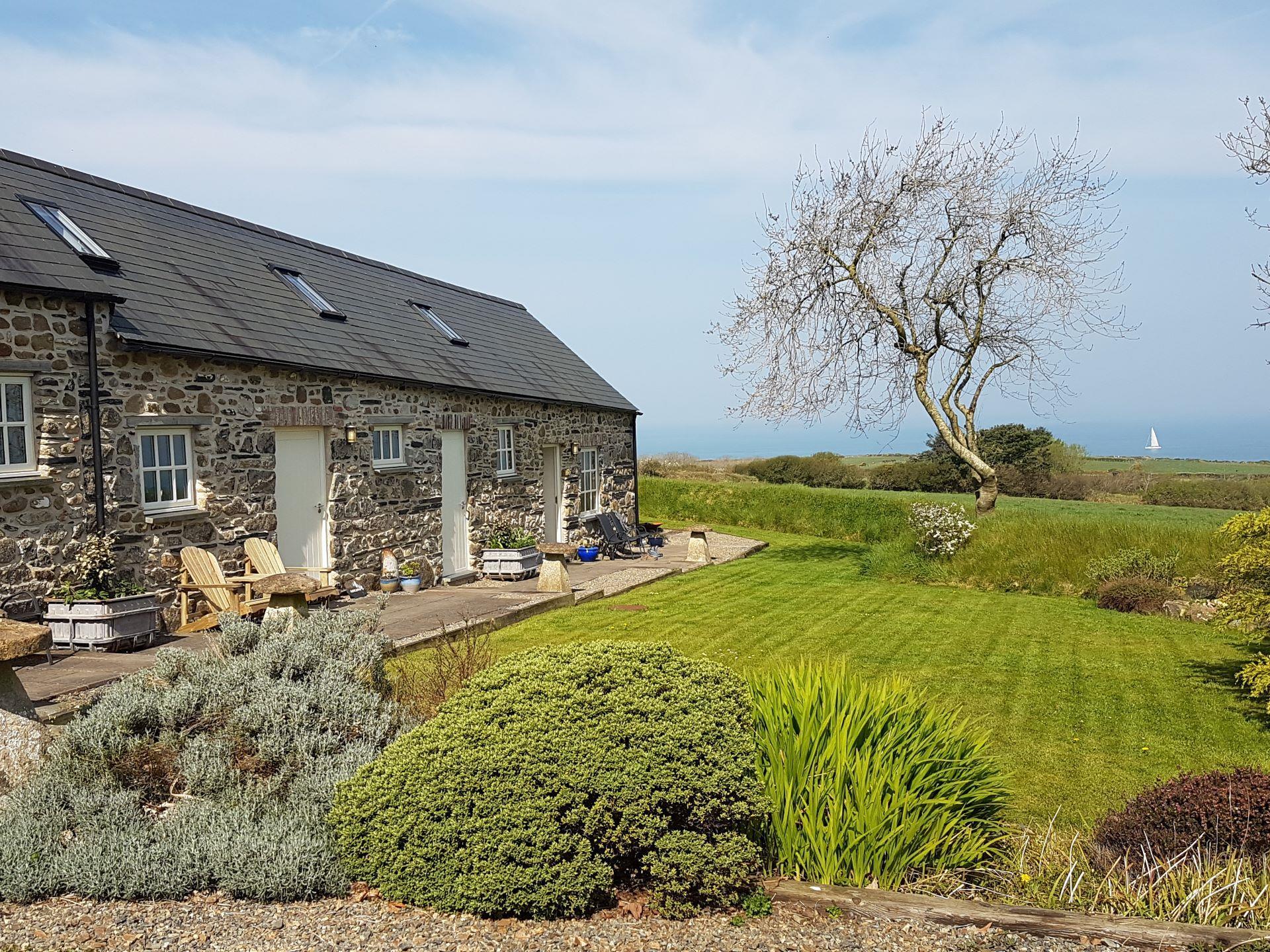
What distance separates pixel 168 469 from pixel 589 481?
10.8 meters

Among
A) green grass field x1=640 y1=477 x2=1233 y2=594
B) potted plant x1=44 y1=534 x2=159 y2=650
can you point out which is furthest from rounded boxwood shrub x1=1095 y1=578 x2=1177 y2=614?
potted plant x1=44 y1=534 x2=159 y2=650

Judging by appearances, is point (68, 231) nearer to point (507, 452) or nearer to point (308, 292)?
point (308, 292)

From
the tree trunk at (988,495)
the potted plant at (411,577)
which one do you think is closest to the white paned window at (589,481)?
the potted plant at (411,577)

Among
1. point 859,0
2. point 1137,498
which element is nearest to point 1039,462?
point 1137,498

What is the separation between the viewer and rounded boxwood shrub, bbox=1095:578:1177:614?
13016 mm

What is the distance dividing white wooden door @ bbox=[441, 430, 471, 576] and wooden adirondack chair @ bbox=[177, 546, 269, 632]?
4691 millimetres

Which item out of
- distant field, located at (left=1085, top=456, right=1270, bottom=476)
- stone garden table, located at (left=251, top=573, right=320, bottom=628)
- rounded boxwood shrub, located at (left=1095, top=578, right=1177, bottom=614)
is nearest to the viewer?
stone garden table, located at (left=251, top=573, right=320, bottom=628)

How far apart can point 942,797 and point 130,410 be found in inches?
347

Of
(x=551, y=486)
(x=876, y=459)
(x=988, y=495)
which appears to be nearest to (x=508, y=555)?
(x=551, y=486)

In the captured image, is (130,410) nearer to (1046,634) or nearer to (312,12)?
(312,12)

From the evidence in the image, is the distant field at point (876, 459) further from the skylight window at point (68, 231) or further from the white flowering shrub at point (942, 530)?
the skylight window at point (68, 231)

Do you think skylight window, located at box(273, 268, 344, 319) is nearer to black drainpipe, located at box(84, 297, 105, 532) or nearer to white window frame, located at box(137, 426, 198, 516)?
white window frame, located at box(137, 426, 198, 516)

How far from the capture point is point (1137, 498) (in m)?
29.6

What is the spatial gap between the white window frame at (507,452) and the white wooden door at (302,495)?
4.56 meters
